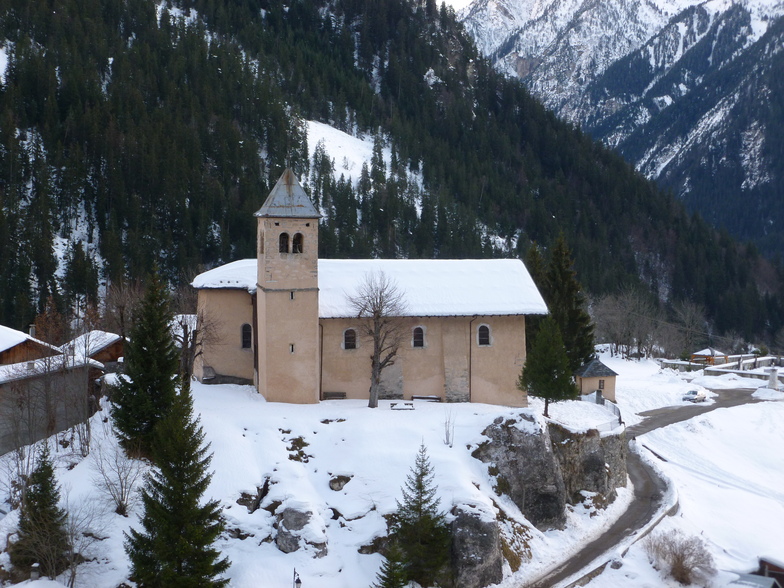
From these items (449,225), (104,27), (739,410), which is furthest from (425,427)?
(104,27)

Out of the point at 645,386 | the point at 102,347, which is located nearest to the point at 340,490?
the point at 102,347

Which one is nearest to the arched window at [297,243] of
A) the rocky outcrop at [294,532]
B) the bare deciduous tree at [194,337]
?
the bare deciduous tree at [194,337]

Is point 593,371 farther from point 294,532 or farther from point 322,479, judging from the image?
point 294,532

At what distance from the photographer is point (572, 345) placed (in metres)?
61.8

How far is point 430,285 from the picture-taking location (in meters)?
48.7

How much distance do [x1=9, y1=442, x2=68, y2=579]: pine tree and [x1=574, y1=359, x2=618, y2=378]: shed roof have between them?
42633 mm

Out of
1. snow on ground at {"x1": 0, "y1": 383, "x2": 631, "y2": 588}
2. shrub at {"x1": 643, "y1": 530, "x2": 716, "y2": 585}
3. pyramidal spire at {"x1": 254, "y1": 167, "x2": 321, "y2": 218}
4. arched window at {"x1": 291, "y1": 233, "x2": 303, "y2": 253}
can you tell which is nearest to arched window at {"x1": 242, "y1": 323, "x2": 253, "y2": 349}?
snow on ground at {"x1": 0, "y1": 383, "x2": 631, "y2": 588}

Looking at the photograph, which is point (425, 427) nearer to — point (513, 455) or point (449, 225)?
point (513, 455)

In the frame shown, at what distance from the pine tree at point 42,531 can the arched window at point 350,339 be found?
18.8 metres

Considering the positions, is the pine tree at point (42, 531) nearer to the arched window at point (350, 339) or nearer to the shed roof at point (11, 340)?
the shed roof at point (11, 340)

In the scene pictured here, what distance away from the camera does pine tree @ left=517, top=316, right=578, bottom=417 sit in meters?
46.1

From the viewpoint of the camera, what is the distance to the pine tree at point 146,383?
36.2m

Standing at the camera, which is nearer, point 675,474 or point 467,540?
point 467,540

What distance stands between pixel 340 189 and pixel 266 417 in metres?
85.7
